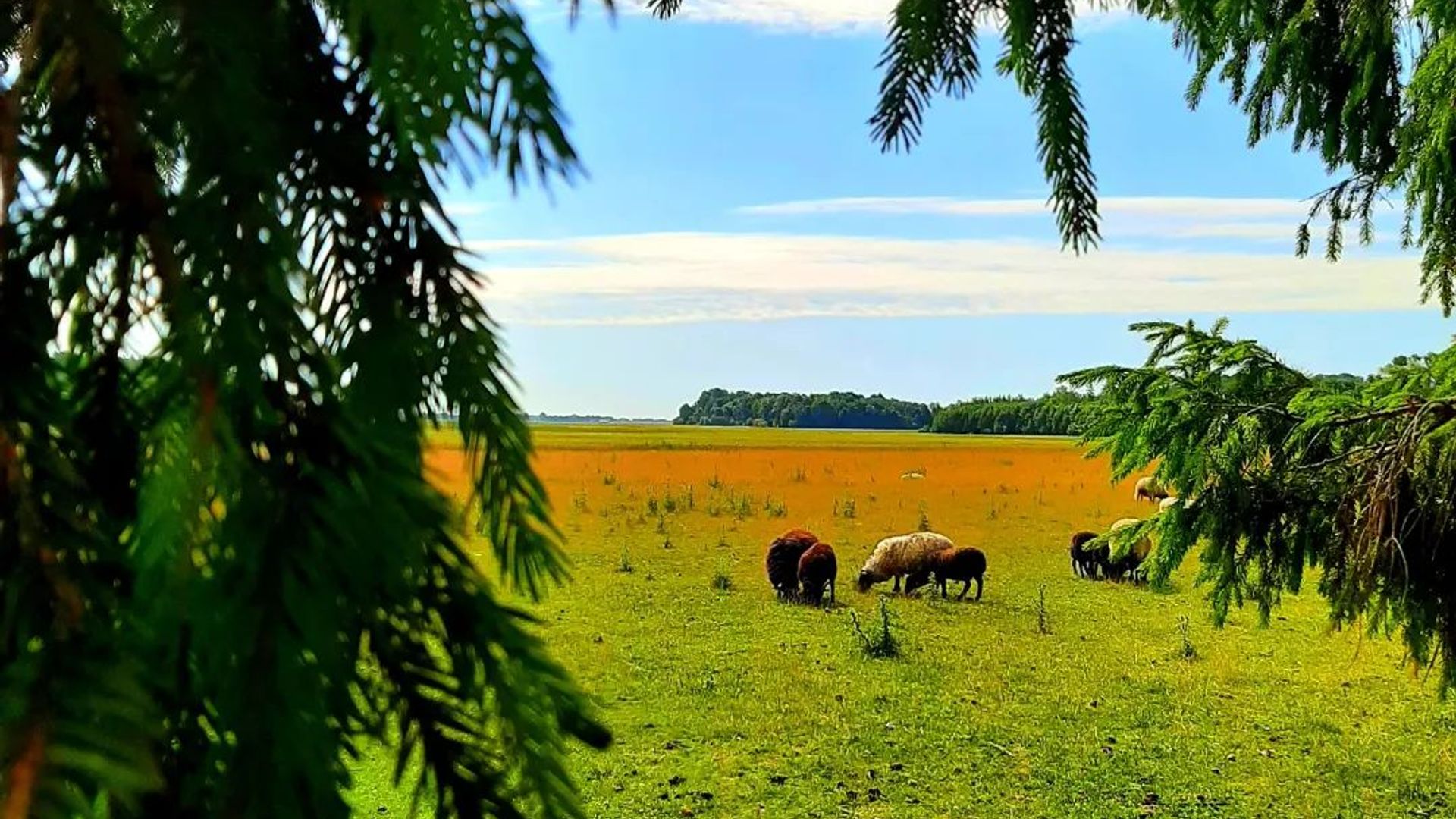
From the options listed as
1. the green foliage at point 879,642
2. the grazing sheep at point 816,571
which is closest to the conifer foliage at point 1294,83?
the green foliage at point 879,642

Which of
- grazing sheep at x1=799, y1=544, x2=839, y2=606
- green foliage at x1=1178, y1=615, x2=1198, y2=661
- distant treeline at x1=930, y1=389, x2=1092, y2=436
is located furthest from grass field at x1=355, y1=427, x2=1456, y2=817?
distant treeline at x1=930, y1=389, x2=1092, y2=436

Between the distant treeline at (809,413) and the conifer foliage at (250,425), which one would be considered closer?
the conifer foliage at (250,425)

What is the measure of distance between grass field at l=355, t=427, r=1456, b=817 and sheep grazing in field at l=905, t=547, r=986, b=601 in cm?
17

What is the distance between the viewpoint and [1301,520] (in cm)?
184

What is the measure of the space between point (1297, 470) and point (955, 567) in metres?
5.12

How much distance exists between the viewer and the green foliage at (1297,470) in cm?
162

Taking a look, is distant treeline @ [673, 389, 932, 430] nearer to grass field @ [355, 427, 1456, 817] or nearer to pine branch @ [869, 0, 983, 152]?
grass field @ [355, 427, 1456, 817]

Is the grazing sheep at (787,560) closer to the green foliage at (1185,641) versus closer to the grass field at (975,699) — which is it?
the grass field at (975,699)

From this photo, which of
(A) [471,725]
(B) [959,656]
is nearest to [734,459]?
(B) [959,656]

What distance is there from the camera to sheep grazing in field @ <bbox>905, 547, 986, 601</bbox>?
6.79 m

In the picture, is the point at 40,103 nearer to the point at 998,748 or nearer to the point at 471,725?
the point at 471,725

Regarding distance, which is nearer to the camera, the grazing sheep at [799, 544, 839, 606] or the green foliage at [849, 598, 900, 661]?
the green foliage at [849, 598, 900, 661]

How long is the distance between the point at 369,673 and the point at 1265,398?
6.84 feet

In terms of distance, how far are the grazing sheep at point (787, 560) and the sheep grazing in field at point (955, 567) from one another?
2.87ft
